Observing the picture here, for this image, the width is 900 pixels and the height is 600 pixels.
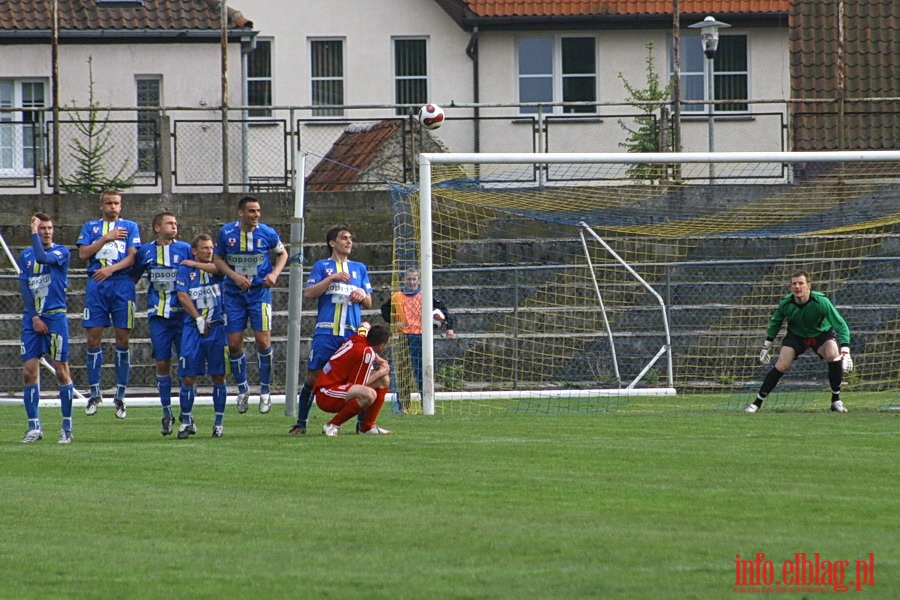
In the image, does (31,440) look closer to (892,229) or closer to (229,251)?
(229,251)

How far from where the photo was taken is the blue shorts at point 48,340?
12977 millimetres

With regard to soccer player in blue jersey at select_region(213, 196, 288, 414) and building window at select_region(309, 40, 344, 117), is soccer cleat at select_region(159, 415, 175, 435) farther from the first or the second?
building window at select_region(309, 40, 344, 117)

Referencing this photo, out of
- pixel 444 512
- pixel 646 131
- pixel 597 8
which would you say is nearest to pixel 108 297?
pixel 444 512

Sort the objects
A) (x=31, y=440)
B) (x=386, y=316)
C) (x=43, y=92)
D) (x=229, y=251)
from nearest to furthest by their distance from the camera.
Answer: (x=31, y=440) < (x=229, y=251) < (x=386, y=316) < (x=43, y=92)

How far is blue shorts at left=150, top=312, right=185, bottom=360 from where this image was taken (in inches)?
560

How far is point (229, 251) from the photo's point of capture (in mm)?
14727

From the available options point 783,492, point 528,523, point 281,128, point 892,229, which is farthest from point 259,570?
point 281,128

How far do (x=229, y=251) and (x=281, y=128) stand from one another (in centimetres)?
1263

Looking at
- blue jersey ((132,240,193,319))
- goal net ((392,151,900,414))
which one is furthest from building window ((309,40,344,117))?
blue jersey ((132,240,193,319))

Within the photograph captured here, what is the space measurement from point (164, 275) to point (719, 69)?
23.6m

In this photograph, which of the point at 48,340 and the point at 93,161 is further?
the point at 93,161

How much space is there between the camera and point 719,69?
115 ft

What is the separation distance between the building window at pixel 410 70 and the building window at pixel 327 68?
136 cm

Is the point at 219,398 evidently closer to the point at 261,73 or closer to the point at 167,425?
the point at 167,425
